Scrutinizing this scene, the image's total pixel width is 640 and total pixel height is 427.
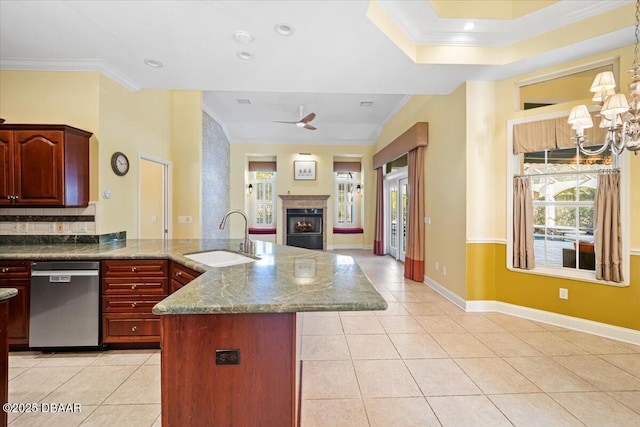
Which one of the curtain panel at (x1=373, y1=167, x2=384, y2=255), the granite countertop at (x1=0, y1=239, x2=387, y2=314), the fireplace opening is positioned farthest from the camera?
the fireplace opening

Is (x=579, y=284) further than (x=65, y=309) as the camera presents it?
Yes

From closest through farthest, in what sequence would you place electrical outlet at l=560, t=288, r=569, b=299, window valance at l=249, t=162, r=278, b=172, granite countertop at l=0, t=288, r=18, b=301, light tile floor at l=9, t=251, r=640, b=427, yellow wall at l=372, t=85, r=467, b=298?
granite countertop at l=0, t=288, r=18, b=301 → light tile floor at l=9, t=251, r=640, b=427 → electrical outlet at l=560, t=288, r=569, b=299 → yellow wall at l=372, t=85, r=467, b=298 → window valance at l=249, t=162, r=278, b=172

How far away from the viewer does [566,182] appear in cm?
313

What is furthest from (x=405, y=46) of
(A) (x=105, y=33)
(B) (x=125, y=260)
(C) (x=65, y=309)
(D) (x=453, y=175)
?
(C) (x=65, y=309)

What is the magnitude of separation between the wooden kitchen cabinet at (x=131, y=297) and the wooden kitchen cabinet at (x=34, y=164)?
3.25 ft

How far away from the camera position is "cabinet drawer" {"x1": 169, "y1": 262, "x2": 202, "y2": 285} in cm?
A: 226

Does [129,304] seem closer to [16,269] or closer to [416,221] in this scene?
[16,269]

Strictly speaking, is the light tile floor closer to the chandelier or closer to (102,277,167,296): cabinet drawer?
(102,277,167,296): cabinet drawer

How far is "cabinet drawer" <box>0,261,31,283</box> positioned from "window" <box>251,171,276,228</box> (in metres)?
6.13

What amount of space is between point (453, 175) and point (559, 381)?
250 cm

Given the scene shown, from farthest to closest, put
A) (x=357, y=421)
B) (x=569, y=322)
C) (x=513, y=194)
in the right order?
(x=513, y=194) → (x=569, y=322) → (x=357, y=421)

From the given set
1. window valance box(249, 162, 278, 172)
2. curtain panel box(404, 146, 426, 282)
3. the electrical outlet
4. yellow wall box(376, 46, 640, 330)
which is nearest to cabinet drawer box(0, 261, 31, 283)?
yellow wall box(376, 46, 640, 330)

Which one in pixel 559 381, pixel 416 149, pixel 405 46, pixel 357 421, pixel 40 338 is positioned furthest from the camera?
pixel 416 149

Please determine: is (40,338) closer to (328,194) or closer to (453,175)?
(453,175)
